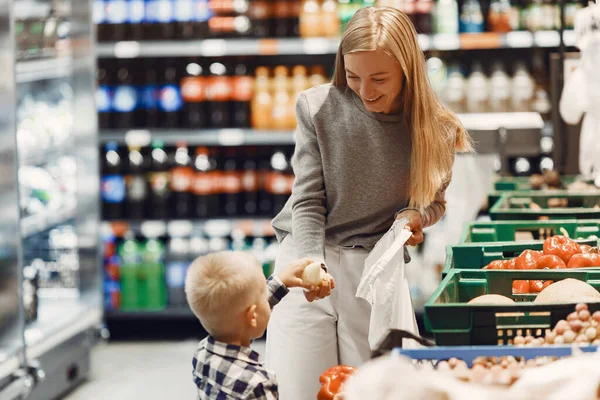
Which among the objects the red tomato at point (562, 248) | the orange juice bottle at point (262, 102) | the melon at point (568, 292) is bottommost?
the melon at point (568, 292)

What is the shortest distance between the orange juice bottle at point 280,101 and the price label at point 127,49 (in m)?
0.79

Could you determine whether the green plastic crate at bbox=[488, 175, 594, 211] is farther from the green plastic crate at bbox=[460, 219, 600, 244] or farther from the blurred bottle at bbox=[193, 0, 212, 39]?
the blurred bottle at bbox=[193, 0, 212, 39]

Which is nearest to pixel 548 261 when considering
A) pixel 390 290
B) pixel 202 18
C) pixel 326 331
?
pixel 390 290

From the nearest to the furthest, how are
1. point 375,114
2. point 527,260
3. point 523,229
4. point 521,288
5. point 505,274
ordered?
1. point 505,274
2. point 521,288
3. point 527,260
4. point 375,114
5. point 523,229

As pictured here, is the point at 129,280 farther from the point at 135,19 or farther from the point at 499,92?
the point at 499,92

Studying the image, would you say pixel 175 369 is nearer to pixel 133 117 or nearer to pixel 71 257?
pixel 71 257

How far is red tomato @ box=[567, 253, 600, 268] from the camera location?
2.39 meters

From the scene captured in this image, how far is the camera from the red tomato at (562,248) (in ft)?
8.10

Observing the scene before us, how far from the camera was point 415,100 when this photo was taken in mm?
2445

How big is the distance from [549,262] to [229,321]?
88cm

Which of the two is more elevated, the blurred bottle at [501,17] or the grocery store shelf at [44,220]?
the blurred bottle at [501,17]

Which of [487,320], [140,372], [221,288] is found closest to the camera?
[487,320]

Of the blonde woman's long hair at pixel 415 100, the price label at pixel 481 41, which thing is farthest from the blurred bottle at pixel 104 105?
the blonde woman's long hair at pixel 415 100

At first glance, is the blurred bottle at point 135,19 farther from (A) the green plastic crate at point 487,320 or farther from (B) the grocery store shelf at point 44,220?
(A) the green plastic crate at point 487,320
